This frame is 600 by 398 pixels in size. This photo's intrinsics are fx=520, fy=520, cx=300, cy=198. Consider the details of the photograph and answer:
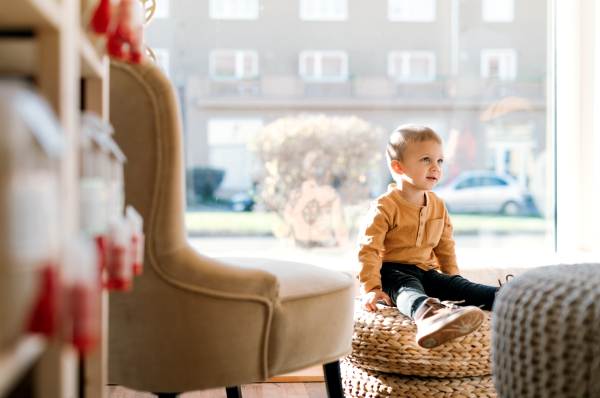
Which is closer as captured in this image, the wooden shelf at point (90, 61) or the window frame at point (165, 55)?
the wooden shelf at point (90, 61)

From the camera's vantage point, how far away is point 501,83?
2.45m

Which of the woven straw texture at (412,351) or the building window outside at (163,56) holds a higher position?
the building window outside at (163,56)

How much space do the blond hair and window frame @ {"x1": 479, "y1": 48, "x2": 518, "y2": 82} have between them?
0.87 metres

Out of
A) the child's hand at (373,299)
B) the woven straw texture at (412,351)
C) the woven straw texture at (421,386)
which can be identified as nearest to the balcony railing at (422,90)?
the child's hand at (373,299)

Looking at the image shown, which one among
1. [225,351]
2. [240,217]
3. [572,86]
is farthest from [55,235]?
[572,86]

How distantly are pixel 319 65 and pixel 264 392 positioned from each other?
1434 mm

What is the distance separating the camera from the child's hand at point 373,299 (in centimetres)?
152

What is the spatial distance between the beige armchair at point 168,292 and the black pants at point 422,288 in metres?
0.56

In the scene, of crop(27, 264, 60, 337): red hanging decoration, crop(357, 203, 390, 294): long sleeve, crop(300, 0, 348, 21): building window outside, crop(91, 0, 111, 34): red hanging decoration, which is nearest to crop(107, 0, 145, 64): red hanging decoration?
crop(91, 0, 111, 34): red hanging decoration

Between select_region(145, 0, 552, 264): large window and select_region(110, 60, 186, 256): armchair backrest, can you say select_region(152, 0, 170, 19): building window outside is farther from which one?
select_region(110, 60, 186, 256): armchair backrest

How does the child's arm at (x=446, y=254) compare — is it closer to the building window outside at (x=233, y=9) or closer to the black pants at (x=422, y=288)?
the black pants at (x=422, y=288)

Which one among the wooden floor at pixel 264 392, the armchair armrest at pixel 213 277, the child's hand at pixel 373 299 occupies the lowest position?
the wooden floor at pixel 264 392

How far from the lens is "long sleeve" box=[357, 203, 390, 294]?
1.62m

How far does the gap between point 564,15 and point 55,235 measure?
2587 millimetres
